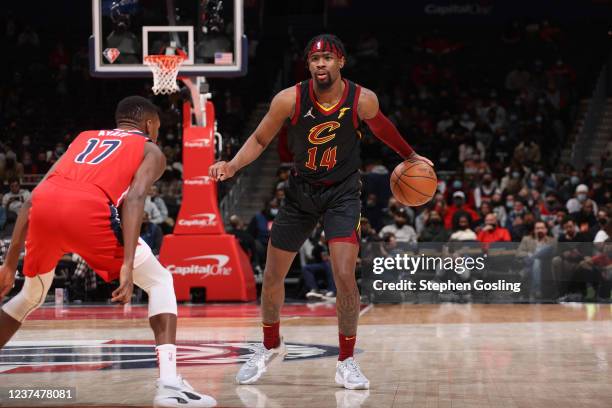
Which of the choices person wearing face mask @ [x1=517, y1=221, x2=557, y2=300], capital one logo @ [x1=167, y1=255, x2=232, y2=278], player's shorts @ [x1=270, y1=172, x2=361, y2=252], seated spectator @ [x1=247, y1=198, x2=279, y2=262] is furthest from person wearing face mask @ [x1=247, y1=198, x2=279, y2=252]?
player's shorts @ [x1=270, y1=172, x2=361, y2=252]

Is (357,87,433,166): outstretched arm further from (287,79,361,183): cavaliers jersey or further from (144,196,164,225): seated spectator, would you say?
(144,196,164,225): seated spectator

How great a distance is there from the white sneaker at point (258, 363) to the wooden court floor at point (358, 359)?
0.27 feet

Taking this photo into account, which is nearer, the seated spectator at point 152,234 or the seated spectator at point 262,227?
the seated spectator at point 152,234

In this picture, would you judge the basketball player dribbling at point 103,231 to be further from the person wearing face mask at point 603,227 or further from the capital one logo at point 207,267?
the person wearing face mask at point 603,227

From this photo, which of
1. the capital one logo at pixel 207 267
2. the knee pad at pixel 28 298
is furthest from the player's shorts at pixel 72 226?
the capital one logo at pixel 207 267

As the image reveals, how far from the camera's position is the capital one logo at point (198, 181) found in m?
14.2

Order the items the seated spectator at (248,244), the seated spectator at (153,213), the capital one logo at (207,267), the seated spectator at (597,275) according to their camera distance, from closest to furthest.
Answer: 1. the seated spectator at (597,275)
2. the capital one logo at (207,267)
3. the seated spectator at (248,244)
4. the seated spectator at (153,213)

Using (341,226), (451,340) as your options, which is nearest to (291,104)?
(341,226)

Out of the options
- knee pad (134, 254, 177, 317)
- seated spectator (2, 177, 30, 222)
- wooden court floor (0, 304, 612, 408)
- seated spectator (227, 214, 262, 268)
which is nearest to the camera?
knee pad (134, 254, 177, 317)

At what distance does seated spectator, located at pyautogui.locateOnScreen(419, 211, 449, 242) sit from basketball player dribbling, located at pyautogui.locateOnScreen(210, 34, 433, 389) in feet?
28.6

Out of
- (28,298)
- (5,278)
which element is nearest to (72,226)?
(5,278)

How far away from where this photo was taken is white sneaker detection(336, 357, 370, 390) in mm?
5781

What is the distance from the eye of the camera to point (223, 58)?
13375 mm

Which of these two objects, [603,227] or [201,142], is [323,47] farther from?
[603,227]
